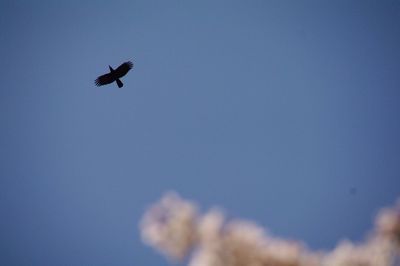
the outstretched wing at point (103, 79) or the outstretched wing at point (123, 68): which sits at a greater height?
the outstretched wing at point (123, 68)

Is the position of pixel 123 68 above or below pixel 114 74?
above

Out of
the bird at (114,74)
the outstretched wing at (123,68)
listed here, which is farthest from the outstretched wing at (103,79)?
the outstretched wing at (123,68)

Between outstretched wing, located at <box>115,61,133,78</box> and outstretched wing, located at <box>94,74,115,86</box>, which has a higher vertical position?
outstretched wing, located at <box>115,61,133,78</box>

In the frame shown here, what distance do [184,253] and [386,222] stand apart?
218cm

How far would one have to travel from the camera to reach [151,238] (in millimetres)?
3480

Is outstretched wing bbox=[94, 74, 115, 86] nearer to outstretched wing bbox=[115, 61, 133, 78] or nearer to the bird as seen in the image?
the bird

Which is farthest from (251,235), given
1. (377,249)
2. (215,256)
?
(377,249)

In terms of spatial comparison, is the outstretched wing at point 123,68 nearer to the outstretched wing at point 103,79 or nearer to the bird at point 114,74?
the bird at point 114,74

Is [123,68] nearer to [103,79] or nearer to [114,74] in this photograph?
[114,74]

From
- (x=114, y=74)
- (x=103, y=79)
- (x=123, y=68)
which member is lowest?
(x=103, y=79)

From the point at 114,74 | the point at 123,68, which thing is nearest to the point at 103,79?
the point at 114,74

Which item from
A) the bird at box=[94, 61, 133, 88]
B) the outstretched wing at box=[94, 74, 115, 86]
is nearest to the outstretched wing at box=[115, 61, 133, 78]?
the bird at box=[94, 61, 133, 88]

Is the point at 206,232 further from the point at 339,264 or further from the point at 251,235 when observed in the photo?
the point at 339,264

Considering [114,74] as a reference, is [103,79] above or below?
below
